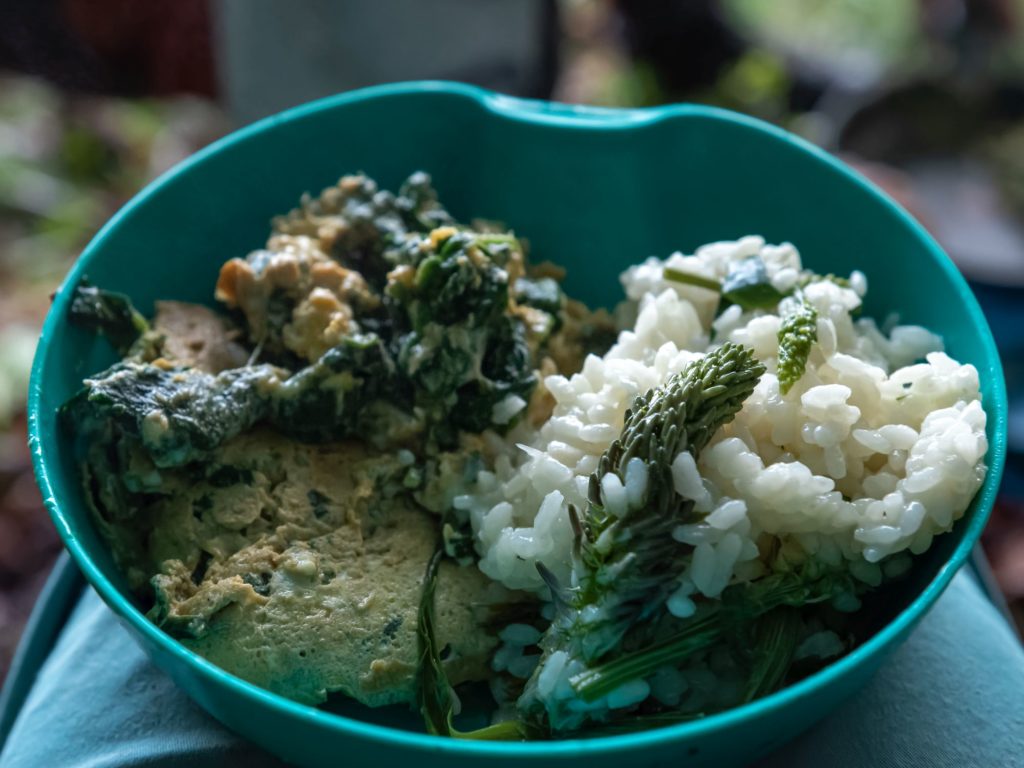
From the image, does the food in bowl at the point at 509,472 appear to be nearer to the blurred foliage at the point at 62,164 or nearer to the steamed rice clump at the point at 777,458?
the steamed rice clump at the point at 777,458

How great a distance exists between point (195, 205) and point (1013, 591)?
1.71 meters

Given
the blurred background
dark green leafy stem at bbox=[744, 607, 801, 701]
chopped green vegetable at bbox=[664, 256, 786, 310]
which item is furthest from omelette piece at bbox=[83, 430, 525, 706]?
the blurred background

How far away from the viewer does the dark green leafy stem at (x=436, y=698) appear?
96cm

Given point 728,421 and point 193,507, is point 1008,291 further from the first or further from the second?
point 193,507

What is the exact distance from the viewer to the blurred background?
2.10 m

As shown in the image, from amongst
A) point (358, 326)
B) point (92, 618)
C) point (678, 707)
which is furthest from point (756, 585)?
point (92, 618)

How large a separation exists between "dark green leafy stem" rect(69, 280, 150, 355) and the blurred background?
1009 mm

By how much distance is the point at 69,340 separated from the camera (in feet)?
3.71

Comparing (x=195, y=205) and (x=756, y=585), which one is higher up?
(x=195, y=205)

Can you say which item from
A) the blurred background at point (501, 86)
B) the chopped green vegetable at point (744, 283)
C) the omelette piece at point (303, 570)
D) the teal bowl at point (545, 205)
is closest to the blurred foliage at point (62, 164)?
the blurred background at point (501, 86)

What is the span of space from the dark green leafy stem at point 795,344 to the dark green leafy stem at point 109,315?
Result: 2.21ft

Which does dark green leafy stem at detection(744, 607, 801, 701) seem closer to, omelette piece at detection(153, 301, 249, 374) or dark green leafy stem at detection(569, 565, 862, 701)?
dark green leafy stem at detection(569, 565, 862, 701)

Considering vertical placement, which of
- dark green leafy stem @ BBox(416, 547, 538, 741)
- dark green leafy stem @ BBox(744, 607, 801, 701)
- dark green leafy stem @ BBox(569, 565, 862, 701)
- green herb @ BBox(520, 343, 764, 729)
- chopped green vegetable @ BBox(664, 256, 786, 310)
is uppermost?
chopped green vegetable @ BBox(664, 256, 786, 310)

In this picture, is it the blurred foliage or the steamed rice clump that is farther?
the blurred foliage
